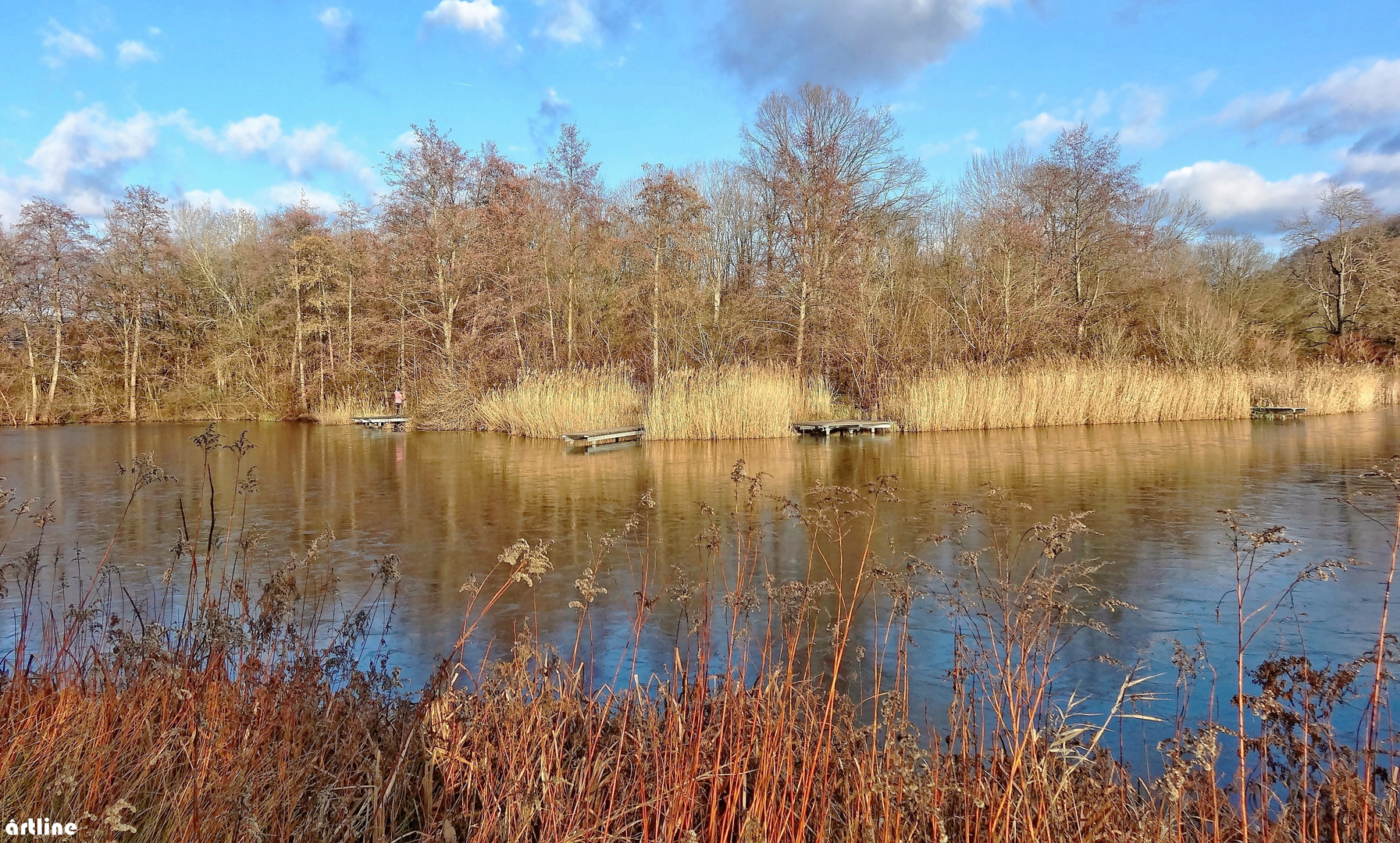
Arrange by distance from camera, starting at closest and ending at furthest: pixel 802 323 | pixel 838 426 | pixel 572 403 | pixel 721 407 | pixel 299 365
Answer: pixel 721 407 < pixel 838 426 < pixel 572 403 < pixel 802 323 < pixel 299 365

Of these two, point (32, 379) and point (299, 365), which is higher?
point (299, 365)

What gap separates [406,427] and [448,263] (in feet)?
17.1

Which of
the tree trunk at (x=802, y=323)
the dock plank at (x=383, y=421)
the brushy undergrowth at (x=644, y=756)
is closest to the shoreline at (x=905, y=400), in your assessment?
the dock plank at (x=383, y=421)

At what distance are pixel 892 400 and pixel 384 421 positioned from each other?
13.7 m

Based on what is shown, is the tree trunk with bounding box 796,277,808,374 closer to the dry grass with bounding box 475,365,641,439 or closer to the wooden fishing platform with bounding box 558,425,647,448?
the dry grass with bounding box 475,365,641,439

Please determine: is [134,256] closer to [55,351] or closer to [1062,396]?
[55,351]

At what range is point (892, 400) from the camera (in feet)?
63.3

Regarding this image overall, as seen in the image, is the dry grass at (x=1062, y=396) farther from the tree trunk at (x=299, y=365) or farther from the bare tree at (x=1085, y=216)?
the tree trunk at (x=299, y=365)

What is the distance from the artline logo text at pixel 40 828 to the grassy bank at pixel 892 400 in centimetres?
1490

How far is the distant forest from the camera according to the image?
23.1 m

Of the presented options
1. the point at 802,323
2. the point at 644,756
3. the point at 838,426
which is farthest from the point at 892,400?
the point at 644,756

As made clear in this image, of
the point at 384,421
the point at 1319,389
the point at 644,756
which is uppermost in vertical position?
the point at 1319,389

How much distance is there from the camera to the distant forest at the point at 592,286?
23.1 meters

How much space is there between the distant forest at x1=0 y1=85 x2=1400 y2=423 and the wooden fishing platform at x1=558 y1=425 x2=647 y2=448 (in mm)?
5081
